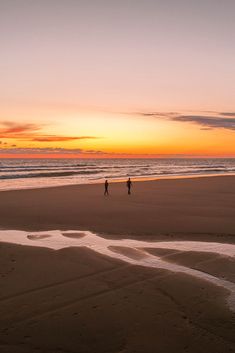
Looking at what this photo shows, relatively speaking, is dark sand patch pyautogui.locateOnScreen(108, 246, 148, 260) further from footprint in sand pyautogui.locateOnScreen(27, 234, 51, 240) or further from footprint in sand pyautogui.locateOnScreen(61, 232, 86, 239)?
footprint in sand pyautogui.locateOnScreen(27, 234, 51, 240)

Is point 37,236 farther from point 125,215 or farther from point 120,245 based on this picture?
point 125,215

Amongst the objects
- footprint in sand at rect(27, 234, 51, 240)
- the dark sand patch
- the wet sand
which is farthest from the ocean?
the dark sand patch

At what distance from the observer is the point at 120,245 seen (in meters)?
13.2

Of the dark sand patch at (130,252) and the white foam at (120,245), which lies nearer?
the white foam at (120,245)

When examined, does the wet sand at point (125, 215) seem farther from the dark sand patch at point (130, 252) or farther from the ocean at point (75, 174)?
the ocean at point (75, 174)

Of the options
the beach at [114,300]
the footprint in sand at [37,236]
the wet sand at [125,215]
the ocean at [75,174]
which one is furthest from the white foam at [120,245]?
the ocean at [75,174]

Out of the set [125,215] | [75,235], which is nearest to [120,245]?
[75,235]

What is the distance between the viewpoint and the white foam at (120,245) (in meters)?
10.6

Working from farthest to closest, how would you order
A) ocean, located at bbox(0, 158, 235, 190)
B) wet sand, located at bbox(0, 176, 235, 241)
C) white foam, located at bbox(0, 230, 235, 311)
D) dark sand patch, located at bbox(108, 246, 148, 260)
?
ocean, located at bbox(0, 158, 235, 190) → wet sand, located at bbox(0, 176, 235, 241) → dark sand patch, located at bbox(108, 246, 148, 260) → white foam, located at bbox(0, 230, 235, 311)

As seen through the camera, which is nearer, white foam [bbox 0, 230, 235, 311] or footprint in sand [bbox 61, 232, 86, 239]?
white foam [bbox 0, 230, 235, 311]

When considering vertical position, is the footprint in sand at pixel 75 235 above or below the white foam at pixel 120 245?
below

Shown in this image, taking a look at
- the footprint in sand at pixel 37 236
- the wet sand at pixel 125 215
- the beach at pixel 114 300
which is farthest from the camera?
the wet sand at pixel 125 215

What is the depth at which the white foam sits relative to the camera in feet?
34.9

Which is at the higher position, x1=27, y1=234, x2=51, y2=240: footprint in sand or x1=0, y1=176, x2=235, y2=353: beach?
x1=0, y1=176, x2=235, y2=353: beach
